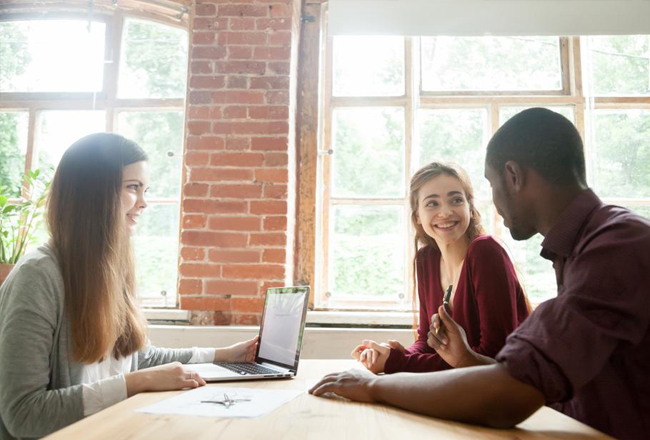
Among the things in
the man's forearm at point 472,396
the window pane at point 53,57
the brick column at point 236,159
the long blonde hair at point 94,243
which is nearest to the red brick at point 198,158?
the brick column at point 236,159

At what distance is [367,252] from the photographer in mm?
3027

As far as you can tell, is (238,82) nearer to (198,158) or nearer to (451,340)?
→ (198,158)

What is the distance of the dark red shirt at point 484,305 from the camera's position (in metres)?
1.69

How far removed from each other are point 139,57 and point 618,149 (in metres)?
2.94

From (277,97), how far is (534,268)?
1739mm

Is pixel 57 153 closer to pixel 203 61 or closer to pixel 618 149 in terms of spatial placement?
pixel 203 61

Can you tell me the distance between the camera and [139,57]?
3.29 metres

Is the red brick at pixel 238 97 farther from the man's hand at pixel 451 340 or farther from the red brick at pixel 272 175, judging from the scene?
the man's hand at pixel 451 340

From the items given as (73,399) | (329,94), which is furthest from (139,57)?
(73,399)

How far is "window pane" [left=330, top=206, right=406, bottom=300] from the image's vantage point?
9.86 feet

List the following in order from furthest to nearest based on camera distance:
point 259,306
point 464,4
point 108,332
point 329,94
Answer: point 329,94
point 464,4
point 259,306
point 108,332

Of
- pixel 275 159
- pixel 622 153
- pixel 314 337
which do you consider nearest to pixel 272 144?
pixel 275 159

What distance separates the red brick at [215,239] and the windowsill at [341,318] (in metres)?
0.38

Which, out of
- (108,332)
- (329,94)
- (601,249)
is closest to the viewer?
(601,249)
